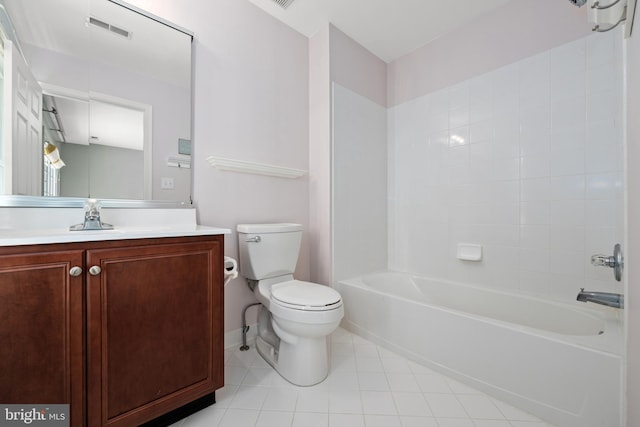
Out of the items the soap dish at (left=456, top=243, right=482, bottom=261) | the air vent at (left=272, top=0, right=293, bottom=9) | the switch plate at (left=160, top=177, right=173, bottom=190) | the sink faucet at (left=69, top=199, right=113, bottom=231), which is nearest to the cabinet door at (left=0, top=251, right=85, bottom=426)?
the sink faucet at (left=69, top=199, right=113, bottom=231)

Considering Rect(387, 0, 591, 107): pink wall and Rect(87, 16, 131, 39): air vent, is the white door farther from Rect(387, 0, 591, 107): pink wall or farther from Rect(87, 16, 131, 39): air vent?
Rect(387, 0, 591, 107): pink wall

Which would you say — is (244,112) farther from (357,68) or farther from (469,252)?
(469,252)

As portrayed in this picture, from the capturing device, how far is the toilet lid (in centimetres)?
129

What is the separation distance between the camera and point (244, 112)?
5.77ft

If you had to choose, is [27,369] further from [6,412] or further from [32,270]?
[32,270]

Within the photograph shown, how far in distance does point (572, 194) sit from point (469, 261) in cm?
73

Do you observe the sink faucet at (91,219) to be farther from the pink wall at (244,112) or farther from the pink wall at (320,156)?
the pink wall at (320,156)

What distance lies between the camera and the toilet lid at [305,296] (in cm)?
129

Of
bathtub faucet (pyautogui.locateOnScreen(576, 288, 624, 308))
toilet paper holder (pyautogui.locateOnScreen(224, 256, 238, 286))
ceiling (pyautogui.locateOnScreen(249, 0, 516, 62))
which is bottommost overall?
bathtub faucet (pyautogui.locateOnScreen(576, 288, 624, 308))

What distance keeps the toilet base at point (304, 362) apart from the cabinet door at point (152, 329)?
14.5 inches

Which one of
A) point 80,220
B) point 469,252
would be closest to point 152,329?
point 80,220

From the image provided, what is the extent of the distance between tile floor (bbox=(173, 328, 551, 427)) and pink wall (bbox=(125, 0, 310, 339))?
49 centimetres

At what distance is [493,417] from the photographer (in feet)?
3.72

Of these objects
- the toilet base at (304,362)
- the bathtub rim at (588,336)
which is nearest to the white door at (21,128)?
the toilet base at (304,362)
